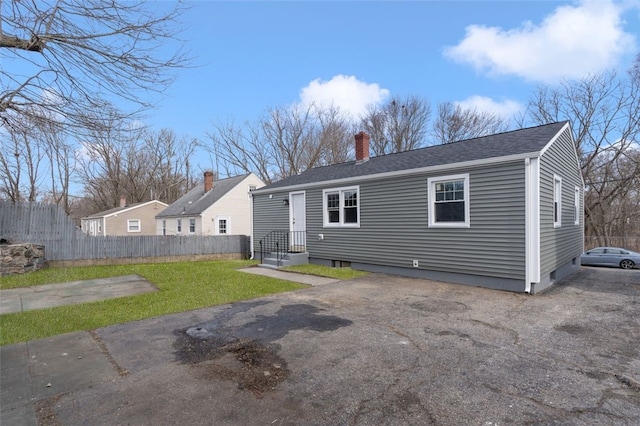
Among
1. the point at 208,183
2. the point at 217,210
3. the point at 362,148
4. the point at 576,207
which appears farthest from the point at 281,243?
the point at 208,183

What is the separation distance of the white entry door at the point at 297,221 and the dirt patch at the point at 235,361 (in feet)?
A: 26.8

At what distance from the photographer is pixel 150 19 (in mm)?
5145

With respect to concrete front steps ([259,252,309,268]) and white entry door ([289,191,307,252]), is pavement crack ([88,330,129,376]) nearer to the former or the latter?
concrete front steps ([259,252,309,268])

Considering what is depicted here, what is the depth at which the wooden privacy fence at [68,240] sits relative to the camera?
1148 centimetres

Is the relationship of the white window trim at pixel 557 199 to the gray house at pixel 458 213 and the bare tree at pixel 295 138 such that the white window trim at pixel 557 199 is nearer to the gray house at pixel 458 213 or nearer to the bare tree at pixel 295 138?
the gray house at pixel 458 213

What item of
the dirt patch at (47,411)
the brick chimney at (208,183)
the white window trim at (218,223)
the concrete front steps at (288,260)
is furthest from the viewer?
the brick chimney at (208,183)

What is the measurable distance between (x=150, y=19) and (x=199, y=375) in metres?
5.08

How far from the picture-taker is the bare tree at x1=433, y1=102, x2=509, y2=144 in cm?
2684

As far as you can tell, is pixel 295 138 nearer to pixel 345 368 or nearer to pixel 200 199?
pixel 200 199

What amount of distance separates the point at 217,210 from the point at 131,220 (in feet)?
38.8

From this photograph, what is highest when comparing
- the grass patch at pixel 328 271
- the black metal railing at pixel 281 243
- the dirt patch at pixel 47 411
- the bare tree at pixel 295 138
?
the bare tree at pixel 295 138

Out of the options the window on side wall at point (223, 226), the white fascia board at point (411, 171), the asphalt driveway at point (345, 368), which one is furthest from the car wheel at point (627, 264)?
the window on side wall at point (223, 226)

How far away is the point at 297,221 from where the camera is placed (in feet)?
43.4

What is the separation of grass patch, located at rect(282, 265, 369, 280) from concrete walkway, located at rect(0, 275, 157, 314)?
4412 mm
